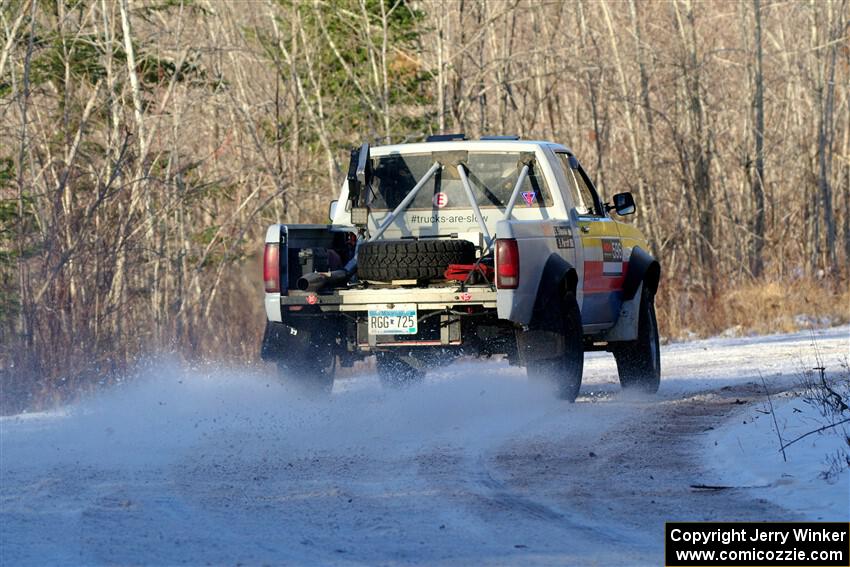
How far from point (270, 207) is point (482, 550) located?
2089cm

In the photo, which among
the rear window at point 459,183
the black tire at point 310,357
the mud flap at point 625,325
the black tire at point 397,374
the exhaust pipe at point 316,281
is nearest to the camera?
the exhaust pipe at point 316,281

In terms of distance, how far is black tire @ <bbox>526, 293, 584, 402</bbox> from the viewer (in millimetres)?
9703

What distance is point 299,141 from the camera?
24516 mm

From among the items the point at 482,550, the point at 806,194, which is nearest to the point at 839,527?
the point at 482,550

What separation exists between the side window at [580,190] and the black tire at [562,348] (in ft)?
4.63

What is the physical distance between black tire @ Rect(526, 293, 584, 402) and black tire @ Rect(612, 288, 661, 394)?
157cm

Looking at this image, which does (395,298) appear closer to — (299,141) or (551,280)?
(551,280)

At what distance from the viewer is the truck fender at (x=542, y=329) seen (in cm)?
966

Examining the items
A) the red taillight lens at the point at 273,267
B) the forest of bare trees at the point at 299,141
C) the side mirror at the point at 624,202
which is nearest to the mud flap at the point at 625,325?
the side mirror at the point at 624,202

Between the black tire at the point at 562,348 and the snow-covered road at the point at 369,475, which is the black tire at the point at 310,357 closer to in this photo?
the snow-covered road at the point at 369,475

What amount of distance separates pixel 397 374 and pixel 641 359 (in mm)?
2157

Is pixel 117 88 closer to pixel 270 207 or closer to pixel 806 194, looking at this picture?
pixel 270 207

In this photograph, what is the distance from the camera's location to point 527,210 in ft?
35.6

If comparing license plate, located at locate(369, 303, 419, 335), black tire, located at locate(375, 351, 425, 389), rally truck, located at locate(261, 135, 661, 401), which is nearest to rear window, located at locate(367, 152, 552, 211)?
rally truck, located at locate(261, 135, 661, 401)
